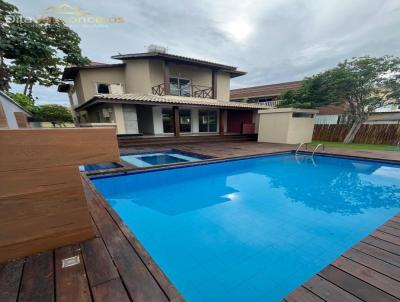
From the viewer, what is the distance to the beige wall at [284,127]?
11.3 meters

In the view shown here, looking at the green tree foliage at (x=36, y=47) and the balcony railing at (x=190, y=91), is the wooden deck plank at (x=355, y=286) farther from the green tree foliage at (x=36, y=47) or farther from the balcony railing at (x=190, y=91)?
the green tree foliage at (x=36, y=47)

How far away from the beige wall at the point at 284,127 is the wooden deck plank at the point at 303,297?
11.3 meters

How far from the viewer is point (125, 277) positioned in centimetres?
136

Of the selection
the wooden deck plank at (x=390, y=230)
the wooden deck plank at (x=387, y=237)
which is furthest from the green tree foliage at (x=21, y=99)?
the wooden deck plank at (x=390, y=230)

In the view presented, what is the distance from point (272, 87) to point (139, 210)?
860 inches

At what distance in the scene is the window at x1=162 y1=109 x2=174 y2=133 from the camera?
12516 mm

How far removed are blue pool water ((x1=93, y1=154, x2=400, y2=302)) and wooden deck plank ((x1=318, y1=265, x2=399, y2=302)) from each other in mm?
696

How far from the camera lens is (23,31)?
10.3 meters

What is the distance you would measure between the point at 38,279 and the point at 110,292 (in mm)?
581

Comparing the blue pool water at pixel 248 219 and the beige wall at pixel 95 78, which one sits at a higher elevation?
the beige wall at pixel 95 78

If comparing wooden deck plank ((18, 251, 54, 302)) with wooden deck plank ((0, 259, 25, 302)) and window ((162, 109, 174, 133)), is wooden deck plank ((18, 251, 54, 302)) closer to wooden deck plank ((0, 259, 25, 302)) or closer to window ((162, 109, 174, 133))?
wooden deck plank ((0, 259, 25, 302))

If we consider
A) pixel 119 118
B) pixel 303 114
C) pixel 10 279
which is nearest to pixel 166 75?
pixel 119 118

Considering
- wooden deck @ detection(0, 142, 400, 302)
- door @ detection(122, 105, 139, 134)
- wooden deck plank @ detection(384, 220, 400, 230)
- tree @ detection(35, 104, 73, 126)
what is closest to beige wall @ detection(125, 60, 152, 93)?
door @ detection(122, 105, 139, 134)

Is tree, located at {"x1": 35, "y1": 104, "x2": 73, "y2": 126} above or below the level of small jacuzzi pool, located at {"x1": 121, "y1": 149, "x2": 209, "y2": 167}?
above
